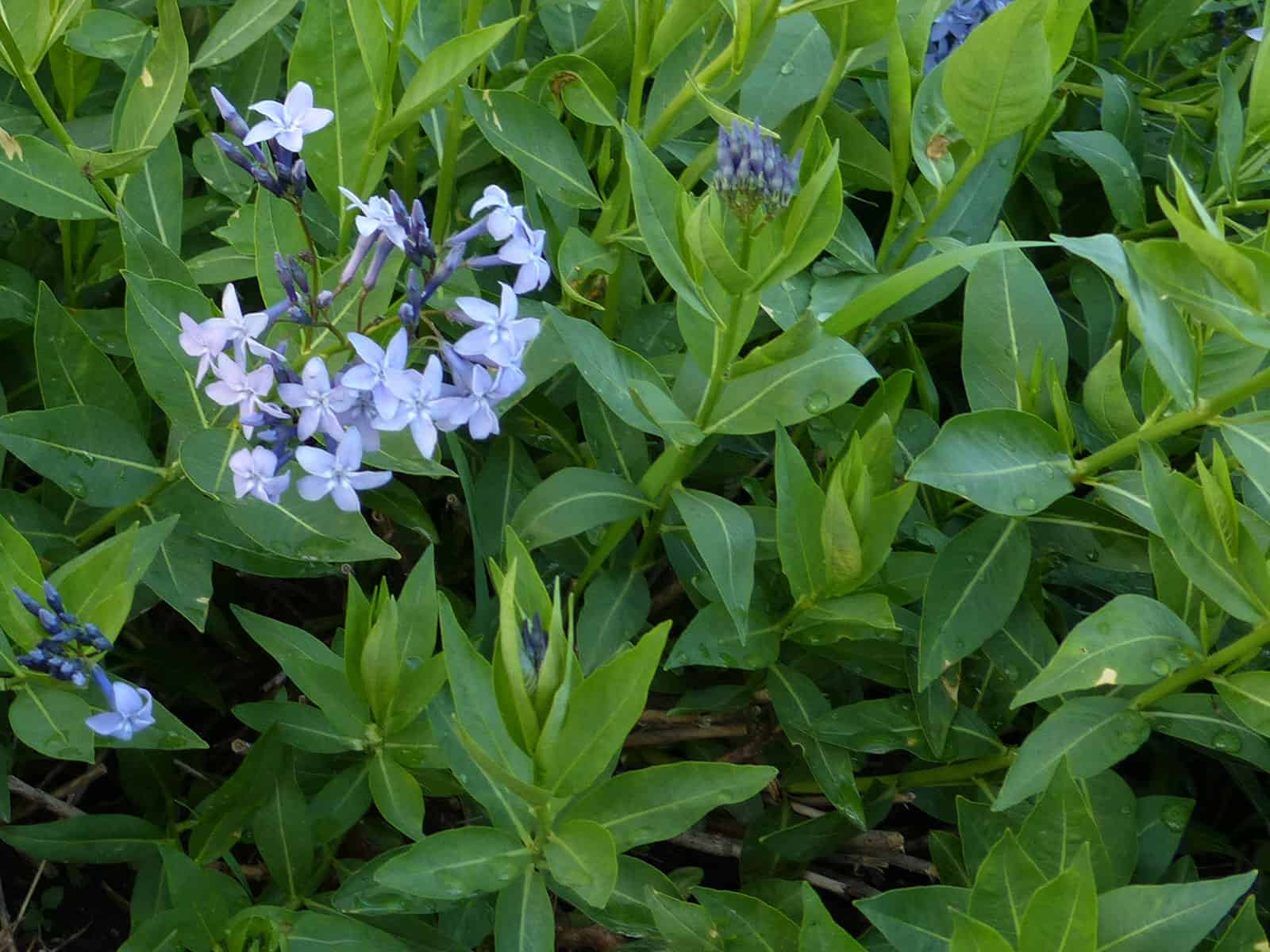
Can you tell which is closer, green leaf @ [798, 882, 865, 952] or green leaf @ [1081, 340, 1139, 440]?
green leaf @ [798, 882, 865, 952]

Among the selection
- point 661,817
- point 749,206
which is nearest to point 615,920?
point 661,817

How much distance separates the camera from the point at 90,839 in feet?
7.13

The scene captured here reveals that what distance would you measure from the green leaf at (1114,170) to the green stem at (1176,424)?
0.68m

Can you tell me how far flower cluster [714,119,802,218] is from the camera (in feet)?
5.20

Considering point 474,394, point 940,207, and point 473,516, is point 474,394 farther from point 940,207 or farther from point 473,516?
point 940,207

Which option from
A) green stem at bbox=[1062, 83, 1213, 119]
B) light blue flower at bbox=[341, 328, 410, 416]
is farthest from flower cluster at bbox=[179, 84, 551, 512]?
green stem at bbox=[1062, 83, 1213, 119]

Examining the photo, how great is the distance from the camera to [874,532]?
6.28 feet

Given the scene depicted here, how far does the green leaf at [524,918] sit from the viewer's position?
1.75 meters

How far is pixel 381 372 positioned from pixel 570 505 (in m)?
0.46

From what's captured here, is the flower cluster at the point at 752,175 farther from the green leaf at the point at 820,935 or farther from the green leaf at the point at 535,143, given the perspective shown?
the green leaf at the point at 820,935

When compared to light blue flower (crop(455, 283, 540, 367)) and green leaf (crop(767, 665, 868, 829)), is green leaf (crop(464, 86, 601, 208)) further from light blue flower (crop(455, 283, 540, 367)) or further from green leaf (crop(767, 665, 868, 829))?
green leaf (crop(767, 665, 868, 829))

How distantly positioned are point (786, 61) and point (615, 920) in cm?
148

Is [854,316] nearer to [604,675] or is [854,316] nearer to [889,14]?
[889,14]

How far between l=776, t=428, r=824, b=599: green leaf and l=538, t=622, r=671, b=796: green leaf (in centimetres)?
44
